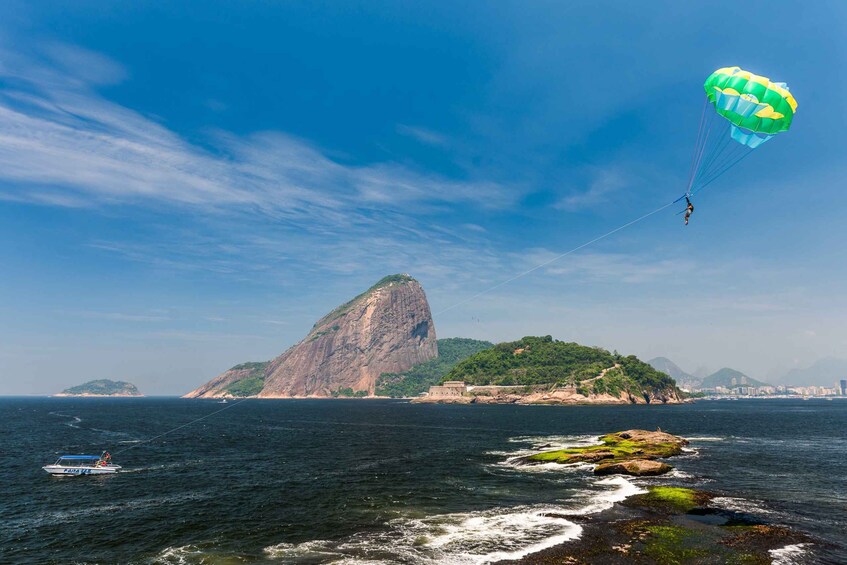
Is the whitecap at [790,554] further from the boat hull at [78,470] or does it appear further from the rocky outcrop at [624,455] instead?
the boat hull at [78,470]

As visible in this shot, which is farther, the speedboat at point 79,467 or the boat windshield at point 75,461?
the boat windshield at point 75,461

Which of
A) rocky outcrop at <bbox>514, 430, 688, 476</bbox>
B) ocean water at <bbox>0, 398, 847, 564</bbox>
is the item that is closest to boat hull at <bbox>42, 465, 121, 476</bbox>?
ocean water at <bbox>0, 398, 847, 564</bbox>

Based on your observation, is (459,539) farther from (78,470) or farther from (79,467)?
(79,467)

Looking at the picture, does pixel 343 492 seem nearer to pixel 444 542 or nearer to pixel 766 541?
pixel 444 542

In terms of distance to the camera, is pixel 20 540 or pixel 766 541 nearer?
pixel 766 541

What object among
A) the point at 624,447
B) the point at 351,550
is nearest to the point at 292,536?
the point at 351,550

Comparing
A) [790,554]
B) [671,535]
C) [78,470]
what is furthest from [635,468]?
[78,470]

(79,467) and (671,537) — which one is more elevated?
(79,467)

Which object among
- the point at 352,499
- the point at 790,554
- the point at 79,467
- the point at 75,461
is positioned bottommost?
the point at 352,499

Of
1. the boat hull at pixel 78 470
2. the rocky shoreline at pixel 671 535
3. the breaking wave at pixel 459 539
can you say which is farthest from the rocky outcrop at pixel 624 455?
the boat hull at pixel 78 470
